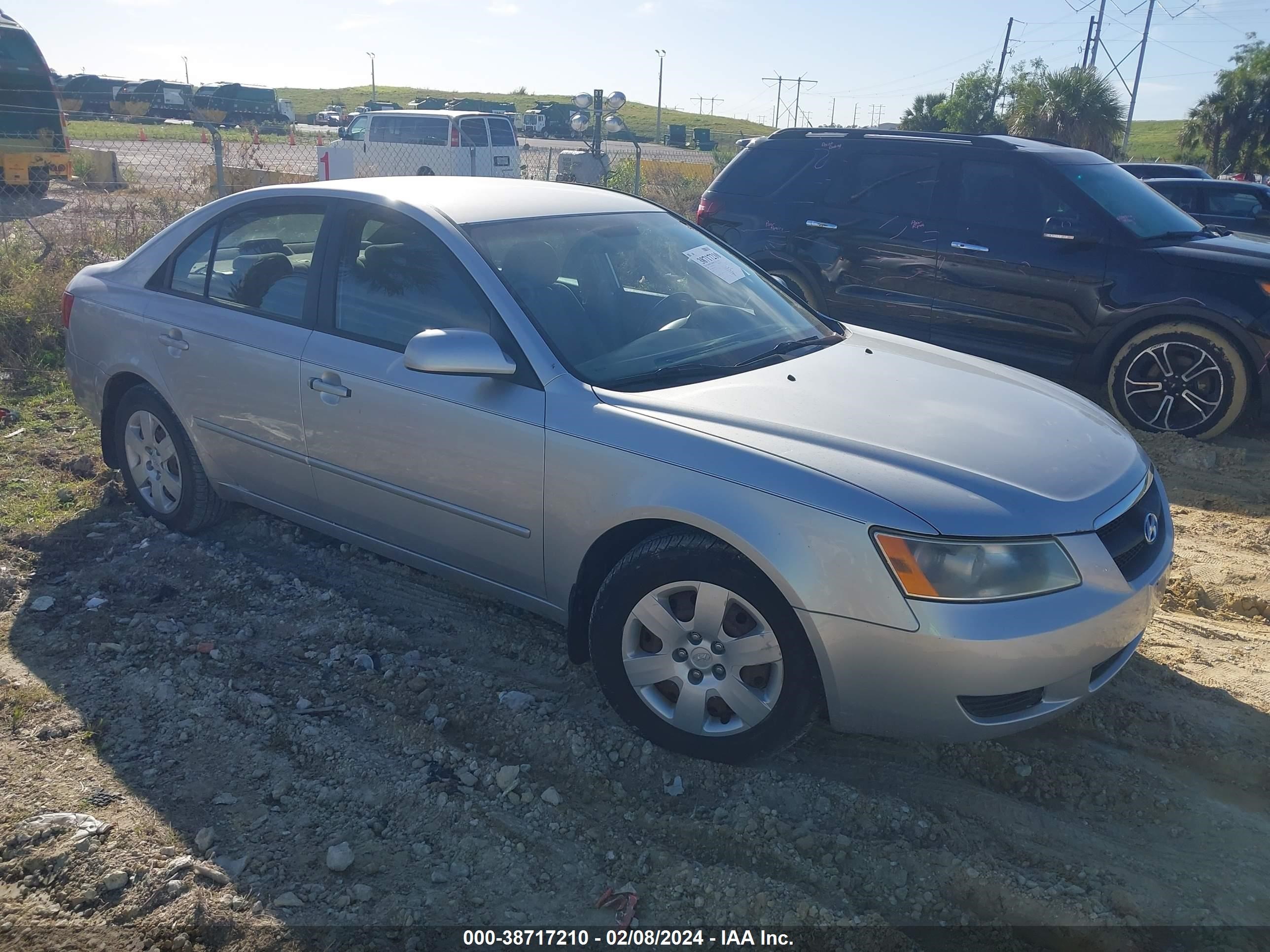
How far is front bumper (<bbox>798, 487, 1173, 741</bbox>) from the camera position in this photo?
2.65m

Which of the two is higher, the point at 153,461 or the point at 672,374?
the point at 672,374

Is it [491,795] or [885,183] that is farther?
[885,183]

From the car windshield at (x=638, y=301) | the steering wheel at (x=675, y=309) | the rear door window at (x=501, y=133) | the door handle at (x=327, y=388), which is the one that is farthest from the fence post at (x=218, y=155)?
the rear door window at (x=501, y=133)

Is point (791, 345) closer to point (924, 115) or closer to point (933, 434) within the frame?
point (933, 434)

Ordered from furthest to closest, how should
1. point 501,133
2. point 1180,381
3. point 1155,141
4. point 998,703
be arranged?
Result: point 1155,141 < point 501,133 < point 1180,381 < point 998,703

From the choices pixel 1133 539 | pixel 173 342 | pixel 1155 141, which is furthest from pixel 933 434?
pixel 1155 141

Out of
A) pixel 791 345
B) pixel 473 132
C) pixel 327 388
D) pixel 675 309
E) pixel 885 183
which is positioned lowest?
pixel 327 388

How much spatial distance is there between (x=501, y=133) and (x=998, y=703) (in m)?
19.8

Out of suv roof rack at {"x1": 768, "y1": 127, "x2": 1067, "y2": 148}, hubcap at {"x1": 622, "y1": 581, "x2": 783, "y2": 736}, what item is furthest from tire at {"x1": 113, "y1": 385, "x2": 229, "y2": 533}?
suv roof rack at {"x1": 768, "y1": 127, "x2": 1067, "y2": 148}

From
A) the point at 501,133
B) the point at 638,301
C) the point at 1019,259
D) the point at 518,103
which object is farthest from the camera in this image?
the point at 518,103

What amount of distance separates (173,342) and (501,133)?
688 inches

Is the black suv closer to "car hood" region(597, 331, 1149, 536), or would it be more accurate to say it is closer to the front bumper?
"car hood" region(597, 331, 1149, 536)

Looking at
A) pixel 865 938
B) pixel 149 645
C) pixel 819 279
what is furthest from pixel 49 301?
pixel 865 938

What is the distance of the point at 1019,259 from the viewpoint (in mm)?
7023
